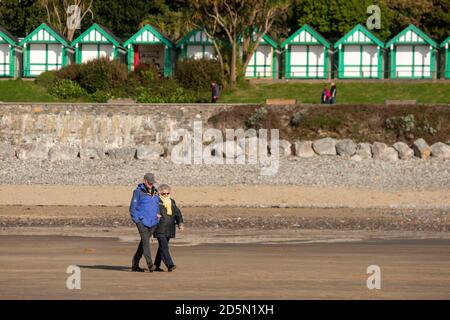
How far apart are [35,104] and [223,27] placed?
1471 centimetres

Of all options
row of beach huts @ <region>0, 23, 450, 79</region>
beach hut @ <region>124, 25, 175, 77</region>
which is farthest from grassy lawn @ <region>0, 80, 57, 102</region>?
beach hut @ <region>124, 25, 175, 77</region>

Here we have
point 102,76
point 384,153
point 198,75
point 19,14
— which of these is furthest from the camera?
point 19,14

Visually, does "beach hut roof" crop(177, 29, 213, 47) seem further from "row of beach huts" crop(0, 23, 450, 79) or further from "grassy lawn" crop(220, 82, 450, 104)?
"grassy lawn" crop(220, 82, 450, 104)

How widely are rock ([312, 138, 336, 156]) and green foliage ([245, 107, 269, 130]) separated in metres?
3.03

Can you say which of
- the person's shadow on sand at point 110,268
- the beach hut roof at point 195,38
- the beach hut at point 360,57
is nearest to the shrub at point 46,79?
the beach hut roof at point 195,38

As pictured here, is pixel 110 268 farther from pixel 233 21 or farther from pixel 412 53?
pixel 412 53

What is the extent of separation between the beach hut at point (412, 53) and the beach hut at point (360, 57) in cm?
79

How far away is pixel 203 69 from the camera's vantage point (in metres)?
54.9

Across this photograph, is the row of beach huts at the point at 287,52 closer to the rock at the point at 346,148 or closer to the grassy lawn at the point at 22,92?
the grassy lawn at the point at 22,92

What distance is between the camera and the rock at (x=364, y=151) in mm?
41500

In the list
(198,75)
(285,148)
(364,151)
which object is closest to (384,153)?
(364,151)

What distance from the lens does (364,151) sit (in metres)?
41.7

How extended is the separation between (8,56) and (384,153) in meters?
28.0

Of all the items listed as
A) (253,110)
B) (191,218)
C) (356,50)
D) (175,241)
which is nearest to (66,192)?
(191,218)
